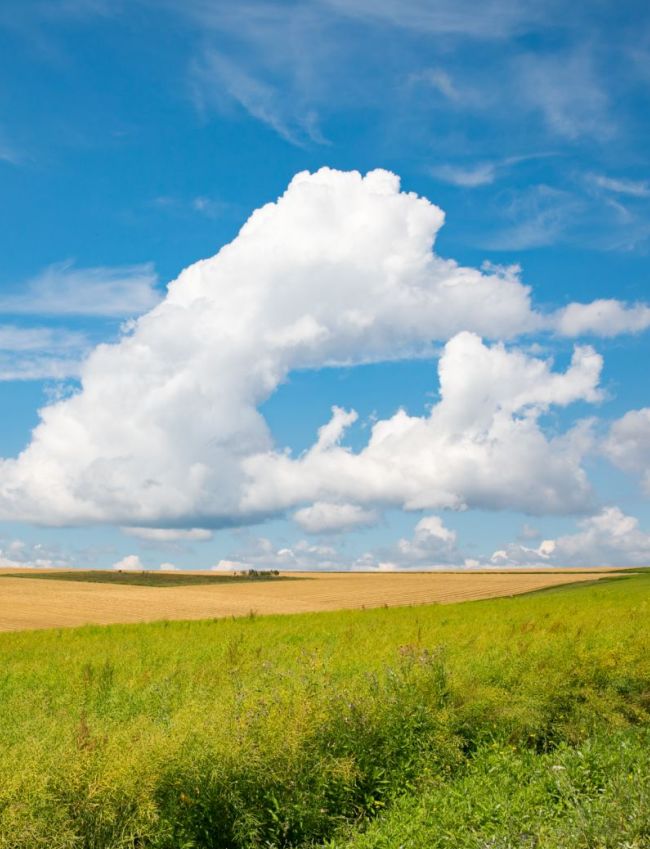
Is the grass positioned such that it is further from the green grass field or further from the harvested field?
the green grass field

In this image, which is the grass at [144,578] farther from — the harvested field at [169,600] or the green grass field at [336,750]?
the green grass field at [336,750]

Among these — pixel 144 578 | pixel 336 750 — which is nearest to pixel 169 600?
pixel 144 578

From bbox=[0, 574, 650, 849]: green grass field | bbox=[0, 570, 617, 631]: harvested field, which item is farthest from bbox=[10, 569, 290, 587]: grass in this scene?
bbox=[0, 574, 650, 849]: green grass field

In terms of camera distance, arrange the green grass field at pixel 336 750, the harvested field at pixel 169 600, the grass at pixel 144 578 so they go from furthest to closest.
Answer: the grass at pixel 144 578 < the harvested field at pixel 169 600 < the green grass field at pixel 336 750

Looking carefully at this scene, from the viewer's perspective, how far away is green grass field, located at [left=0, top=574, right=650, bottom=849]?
8461 mm

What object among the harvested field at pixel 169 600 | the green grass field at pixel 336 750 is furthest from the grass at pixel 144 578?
the green grass field at pixel 336 750

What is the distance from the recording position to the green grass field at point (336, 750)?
333 inches

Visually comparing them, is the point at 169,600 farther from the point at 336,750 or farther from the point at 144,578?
the point at 336,750

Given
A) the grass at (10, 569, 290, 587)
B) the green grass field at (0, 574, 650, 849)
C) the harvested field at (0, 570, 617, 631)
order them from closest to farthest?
the green grass field at (0, 574, 650, 849), the harvested field at (0, 570, 617, 631), the grass at (10, 569, 290, 587)

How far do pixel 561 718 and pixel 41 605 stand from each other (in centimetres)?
4644

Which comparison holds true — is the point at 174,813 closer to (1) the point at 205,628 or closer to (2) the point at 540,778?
(2) the point at 540,778

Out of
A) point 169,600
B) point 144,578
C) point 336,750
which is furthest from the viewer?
point 144,578

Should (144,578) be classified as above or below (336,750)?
above

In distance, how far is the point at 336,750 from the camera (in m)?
11.0
